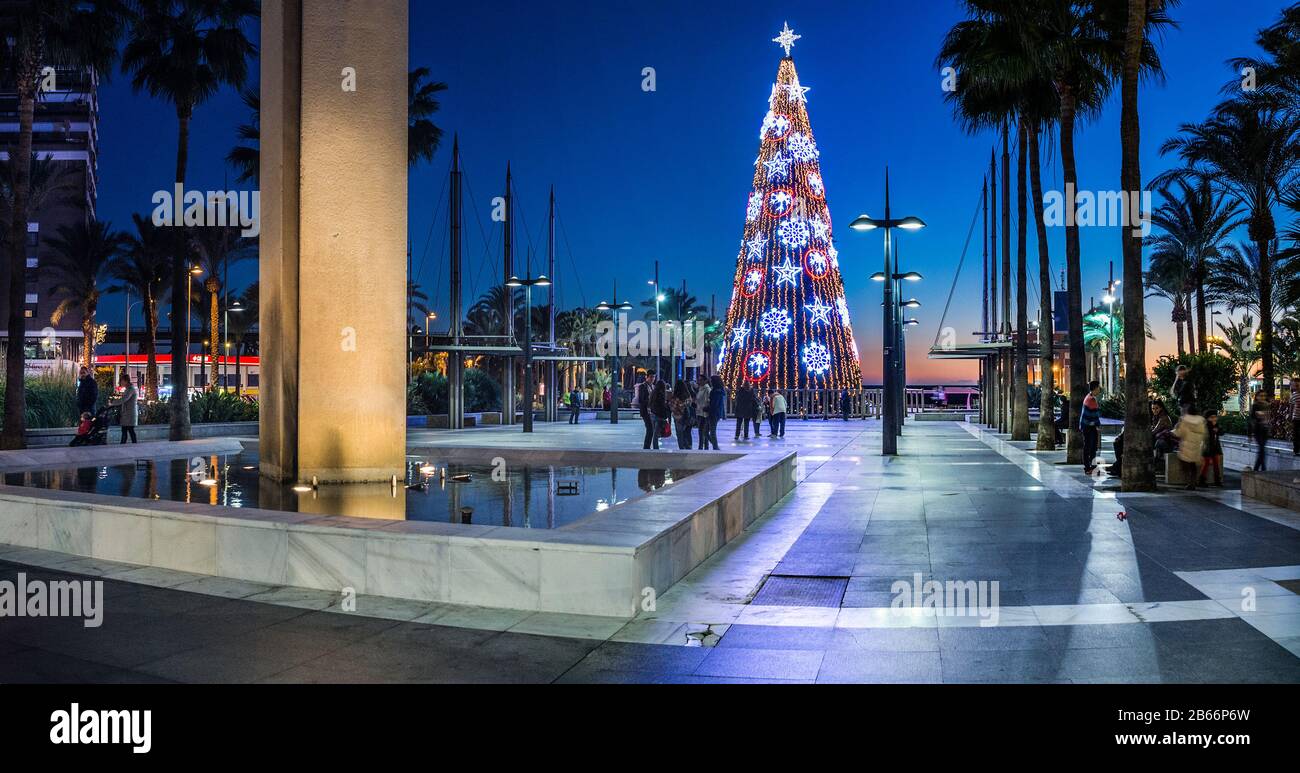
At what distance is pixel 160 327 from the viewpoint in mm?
107500

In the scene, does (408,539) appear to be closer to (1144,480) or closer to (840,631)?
(840,631)


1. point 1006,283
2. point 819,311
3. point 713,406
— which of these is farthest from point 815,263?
point 713,406

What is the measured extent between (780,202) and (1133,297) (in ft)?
111

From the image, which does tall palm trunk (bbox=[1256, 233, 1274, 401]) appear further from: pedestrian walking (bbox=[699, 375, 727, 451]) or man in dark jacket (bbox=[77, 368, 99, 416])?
man in dark jacket (bbox=[77, 368, 99, 416])

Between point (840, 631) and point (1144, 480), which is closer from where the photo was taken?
point (840, 631)

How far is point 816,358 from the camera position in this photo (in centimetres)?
5053

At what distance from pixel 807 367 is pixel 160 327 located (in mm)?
84521

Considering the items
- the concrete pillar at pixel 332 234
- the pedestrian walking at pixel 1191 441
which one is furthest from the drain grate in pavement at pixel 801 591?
the pedestrian walking at pixel 1191 441

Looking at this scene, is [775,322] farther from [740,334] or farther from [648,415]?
[648,415]

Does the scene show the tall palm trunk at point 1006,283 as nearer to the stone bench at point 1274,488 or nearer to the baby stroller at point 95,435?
the stone bench at point 1274,488

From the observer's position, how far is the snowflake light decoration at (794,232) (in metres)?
47.9

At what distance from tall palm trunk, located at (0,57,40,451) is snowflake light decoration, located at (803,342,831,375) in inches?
1410

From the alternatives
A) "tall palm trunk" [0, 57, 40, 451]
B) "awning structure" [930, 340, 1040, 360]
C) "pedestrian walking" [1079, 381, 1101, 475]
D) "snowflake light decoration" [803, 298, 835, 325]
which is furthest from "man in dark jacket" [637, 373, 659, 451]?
"snowflake light decoration" [803, 298, 835, 325]

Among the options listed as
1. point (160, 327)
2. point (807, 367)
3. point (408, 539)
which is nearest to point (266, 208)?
point (408, 539)
